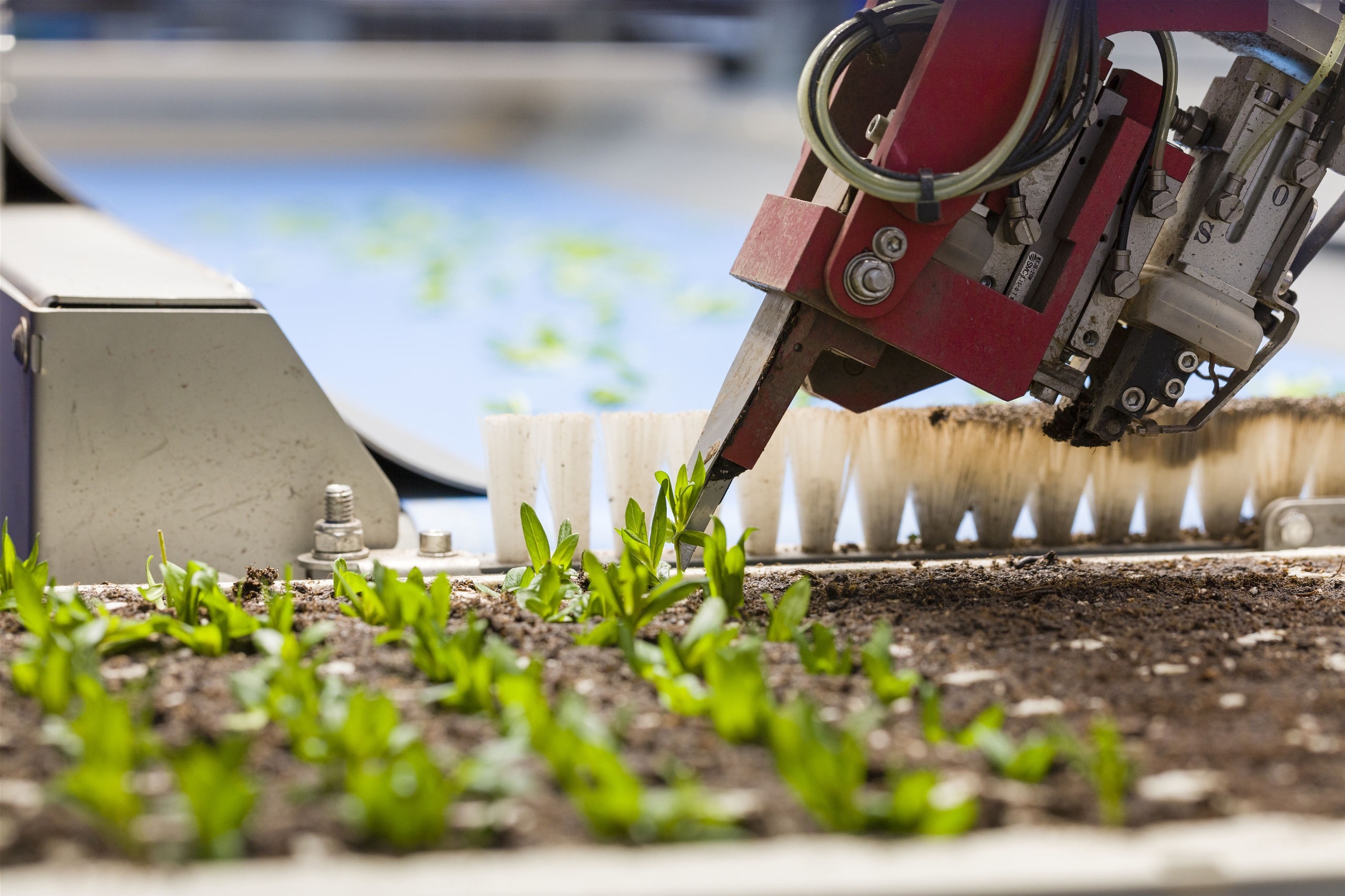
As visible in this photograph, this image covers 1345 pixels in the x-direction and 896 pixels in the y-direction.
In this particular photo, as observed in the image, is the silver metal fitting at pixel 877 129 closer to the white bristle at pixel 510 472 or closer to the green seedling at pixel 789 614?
the green seedling at pixel 789 614

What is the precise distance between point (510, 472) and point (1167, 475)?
0.79 m

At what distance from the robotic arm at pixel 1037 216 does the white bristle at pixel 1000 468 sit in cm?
24

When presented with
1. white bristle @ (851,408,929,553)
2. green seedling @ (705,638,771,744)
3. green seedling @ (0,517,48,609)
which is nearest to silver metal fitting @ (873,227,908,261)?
green seedling @ (705,638,771,744)

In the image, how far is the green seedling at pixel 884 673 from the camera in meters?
0.81

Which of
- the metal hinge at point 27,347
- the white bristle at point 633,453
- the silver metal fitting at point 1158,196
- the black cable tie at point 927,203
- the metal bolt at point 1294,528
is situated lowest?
the metal bolt at point 1294,528

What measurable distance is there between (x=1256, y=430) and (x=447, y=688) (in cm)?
114

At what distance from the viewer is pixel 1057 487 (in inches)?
58.1

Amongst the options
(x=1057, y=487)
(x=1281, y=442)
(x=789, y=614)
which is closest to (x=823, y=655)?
(x=789, y=614)

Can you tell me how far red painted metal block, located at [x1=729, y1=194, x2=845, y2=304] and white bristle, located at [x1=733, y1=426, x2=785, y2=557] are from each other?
41 cm

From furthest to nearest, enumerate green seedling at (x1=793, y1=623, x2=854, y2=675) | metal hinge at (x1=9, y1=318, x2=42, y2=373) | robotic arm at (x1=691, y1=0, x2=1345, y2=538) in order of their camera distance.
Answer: metal hinge at (x1=9, y1=318, x2=42, y2=373) < robotic arm at (x1=691, y1=0, x2=1345, y2=538) < green seedling at (x1=793, y1=623, x2=854, y2=675)

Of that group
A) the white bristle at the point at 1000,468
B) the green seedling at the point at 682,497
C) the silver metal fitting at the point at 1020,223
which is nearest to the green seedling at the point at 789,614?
the green seedling at the point at 682,497

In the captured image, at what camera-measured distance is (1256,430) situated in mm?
1513

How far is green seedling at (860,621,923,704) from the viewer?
2.64 ft

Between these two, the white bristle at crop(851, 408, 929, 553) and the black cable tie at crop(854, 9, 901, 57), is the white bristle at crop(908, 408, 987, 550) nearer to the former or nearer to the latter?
the white bristle at crop(851, 408, 929, 553)
